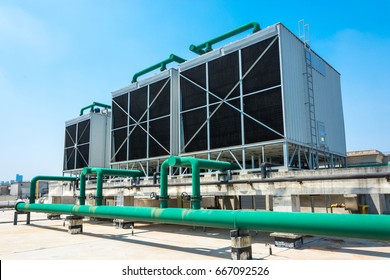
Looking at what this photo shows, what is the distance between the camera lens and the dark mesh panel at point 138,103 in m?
35.6

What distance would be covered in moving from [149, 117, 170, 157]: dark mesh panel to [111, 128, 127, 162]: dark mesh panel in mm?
5050

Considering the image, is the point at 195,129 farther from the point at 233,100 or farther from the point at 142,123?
the point at 142,123

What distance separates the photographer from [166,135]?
3244 centimetres

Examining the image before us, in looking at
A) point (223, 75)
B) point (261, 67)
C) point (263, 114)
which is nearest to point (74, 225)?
point (263, 114)

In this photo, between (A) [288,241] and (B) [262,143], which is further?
(B) [262,143]

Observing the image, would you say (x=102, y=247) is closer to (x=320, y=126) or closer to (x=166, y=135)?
(x=166, y=135)

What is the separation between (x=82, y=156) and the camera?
46.6 meters

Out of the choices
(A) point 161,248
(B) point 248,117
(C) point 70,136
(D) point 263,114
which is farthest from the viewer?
(C) point 70,136

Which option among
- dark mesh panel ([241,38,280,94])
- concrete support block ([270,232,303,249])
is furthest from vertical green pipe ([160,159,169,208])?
dark mesh panel ([241,38,280,94])

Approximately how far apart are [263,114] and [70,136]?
36.3 meters

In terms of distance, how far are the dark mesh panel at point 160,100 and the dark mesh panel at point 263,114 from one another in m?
10.2

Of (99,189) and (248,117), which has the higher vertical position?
(248,117)

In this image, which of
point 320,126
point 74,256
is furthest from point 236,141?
point 74,256

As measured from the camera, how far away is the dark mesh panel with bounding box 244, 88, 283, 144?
23.5m
